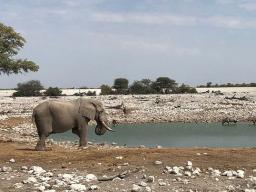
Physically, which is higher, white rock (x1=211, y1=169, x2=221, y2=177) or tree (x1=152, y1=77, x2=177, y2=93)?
tree (x1=152, y1=77, x2=177, y2=93)

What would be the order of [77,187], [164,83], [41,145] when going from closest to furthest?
[77,187] → [41,145] → [164,83]

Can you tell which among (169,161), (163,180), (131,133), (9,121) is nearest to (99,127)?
(169,161)

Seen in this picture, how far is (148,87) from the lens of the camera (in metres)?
→ 98.2

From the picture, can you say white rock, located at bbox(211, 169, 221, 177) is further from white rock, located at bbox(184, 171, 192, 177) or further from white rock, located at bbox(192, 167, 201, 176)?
white rock, located at bbox(184, 171, 192, 177)

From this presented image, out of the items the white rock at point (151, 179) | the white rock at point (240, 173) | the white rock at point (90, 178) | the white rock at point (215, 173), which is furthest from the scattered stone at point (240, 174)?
the white rock at point (90, 178)

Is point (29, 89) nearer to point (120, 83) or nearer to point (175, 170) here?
point (120, 83)

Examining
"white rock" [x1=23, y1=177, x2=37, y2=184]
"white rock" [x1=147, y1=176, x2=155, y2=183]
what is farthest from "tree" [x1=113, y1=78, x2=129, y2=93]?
"white rock" [x1=147, y1=176, x2=155, y2=183]

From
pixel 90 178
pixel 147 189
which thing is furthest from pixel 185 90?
pixel 147 189

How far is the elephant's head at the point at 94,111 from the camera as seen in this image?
21.5 meters

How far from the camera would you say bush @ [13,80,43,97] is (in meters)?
97.2

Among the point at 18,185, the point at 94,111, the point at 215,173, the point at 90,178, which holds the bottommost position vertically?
the point at 18,185

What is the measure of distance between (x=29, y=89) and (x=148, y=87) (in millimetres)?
19887

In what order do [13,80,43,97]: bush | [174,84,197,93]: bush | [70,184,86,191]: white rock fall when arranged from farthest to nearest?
1. [13,80,43,97]: bush
2. [174,84,197,93]: bush
3. [70,184,86,191]: white rock

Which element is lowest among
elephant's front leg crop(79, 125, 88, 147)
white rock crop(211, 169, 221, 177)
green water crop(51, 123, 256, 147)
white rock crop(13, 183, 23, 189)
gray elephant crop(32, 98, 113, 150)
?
green water crop(51, 123, 256, 147)
